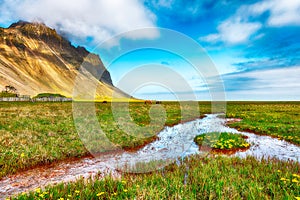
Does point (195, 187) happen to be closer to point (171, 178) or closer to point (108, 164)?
point (171, 178)

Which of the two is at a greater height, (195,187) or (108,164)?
(195,187)

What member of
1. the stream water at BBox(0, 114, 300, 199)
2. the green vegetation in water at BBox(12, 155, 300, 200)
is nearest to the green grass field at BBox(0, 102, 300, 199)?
the green vegetation in water at BBox(12, 155, 300, 200)

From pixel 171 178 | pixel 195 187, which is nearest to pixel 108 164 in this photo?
pixel 171 178

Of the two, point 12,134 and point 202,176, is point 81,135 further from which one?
point 202,176

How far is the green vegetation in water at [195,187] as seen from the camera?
6.11 metres

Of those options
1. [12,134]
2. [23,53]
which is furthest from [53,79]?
[12,134]

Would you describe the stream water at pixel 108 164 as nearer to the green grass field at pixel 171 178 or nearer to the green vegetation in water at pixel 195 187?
the green grass field at pixel 171 178

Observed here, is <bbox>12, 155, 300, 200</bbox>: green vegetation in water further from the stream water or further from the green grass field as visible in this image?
the stream water

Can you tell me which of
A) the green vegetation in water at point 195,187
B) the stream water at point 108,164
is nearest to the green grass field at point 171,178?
the green vegetation in water at point 195,187

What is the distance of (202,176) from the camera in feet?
24.8

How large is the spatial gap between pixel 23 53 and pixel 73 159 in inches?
7591

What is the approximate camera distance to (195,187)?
6820mm

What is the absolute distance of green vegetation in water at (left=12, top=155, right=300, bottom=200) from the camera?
6.11 meters

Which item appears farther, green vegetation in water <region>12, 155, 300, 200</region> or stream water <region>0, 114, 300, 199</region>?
stream water <region>0, 114, 300, 199</region>
